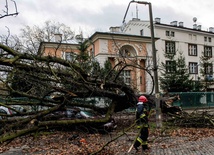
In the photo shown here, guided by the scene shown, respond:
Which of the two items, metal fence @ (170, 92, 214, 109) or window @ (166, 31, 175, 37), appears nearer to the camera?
metal fence @ (170, 92, 214, 109)

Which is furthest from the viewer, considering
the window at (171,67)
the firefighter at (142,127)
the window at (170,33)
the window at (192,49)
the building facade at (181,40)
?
the window at (192,49)

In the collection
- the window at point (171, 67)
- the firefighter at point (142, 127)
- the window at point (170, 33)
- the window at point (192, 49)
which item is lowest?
the firefighter at point (142, 127)

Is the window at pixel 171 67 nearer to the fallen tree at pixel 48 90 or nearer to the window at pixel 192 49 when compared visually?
the window at pixel 192 49

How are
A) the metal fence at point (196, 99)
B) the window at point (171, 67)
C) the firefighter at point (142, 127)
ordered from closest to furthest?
the firefighter at point (142, 127), the metal fence at point (196, 99), the window at point (171, 67)

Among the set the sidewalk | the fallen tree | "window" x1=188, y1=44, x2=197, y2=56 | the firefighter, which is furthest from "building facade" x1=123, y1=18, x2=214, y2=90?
the firefighter

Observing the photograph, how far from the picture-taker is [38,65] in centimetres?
1036

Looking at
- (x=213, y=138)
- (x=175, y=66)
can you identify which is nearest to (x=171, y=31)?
(x=175, y=66)

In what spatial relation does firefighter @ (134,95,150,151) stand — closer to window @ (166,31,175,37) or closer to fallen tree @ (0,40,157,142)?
fallen tree @ (0,40,157,142)

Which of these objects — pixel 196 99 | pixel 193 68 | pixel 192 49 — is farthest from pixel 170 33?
pixel 196 99

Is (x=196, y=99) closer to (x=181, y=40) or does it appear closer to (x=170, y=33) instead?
(x=170, y=33)

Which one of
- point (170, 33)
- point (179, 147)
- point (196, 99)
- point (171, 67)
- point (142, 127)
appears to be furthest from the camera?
point (170, 33)

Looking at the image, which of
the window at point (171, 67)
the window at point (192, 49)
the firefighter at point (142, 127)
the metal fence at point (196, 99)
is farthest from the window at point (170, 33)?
the firefighter at point (142, 127)

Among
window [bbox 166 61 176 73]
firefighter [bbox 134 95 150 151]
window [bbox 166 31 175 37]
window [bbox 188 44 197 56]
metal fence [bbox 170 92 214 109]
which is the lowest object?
metal fence [bbox 170 92 214 109]

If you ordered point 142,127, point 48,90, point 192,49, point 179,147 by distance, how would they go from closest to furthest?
1. point 142,127
2. point 179,147
3. point 48,90
4. point 192,49
